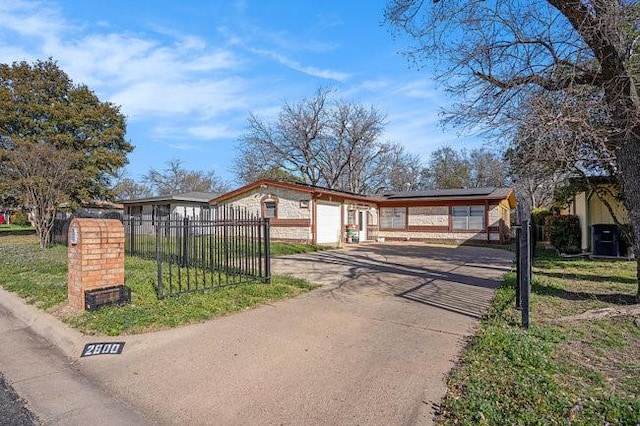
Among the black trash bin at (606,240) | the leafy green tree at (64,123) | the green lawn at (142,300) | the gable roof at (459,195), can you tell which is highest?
the leafy green tree at (64,123)

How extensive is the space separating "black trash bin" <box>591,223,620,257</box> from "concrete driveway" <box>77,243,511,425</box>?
889cm

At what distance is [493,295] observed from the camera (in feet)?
A: 23.2

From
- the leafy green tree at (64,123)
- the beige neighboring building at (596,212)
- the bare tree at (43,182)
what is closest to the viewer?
the beige neighboring building at (596,212)

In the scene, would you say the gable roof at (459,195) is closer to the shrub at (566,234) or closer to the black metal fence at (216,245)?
the shrub at (566,234)

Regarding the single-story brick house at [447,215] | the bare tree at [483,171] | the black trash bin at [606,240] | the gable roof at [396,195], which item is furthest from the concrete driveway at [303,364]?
the bare tree at [483,171]

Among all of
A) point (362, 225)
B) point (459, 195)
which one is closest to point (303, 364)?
point (362, 225)

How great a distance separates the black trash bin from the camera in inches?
491

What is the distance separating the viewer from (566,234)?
1448 centimetres

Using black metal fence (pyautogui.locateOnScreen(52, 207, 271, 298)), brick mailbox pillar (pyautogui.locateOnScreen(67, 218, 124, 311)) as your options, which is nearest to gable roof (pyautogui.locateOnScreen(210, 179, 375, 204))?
black metal fence (pyautogui.locateOnScreen(52, 207, 271, 298))

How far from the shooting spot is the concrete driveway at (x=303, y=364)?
3.04 metres

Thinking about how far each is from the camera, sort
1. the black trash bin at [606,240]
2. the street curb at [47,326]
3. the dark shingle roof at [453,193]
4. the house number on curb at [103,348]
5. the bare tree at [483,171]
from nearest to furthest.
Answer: the house number on curb at [103,348], the street curb at [47,326], the black trash bin at [606,240], the dark shingle roof at [453,193], the bare tree at [483,171]

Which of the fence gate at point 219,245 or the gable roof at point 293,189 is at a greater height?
the gable roof at point 293,189

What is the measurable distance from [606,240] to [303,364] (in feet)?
42.7

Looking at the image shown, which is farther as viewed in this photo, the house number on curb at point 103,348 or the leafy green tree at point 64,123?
the leafy green tree at point 64,123
